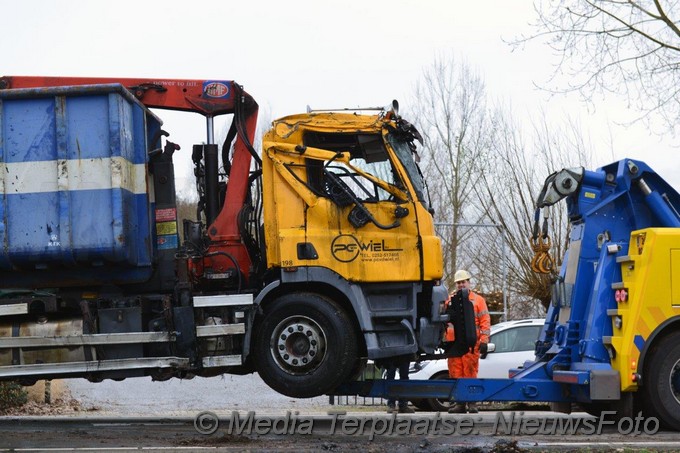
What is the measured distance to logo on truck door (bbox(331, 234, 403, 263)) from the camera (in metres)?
9.09

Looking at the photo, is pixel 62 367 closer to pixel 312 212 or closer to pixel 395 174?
pixel 312 212

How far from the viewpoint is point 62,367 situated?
29.8ft

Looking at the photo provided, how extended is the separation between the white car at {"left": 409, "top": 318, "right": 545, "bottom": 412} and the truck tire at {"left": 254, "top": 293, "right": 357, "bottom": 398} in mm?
4885

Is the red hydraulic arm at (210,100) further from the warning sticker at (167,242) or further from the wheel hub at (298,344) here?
the wheel hub at (298,344)

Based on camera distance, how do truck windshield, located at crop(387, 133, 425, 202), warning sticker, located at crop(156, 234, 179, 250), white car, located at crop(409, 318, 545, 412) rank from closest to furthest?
truck windshield, located at crop(387, 133, 425, 202) < warning sticker, located at crop(156, 234, 179, 250) < white car, located at crop(409, 318, 545, 412)

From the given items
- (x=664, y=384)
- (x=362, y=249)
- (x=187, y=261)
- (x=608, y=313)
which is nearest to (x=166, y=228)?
(x=187, y=261)

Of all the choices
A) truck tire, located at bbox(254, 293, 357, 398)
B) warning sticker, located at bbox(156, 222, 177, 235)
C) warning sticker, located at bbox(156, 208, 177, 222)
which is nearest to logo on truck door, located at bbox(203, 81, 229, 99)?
warning sticker, located at bbox(156, 208, 177, 222)

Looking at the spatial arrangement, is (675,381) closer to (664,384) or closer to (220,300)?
(664,384)

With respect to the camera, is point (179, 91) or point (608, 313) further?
point (179, 91)

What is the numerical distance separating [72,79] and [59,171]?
53.3 inches

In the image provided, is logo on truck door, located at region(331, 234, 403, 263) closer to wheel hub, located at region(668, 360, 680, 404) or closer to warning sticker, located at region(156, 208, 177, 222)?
warning sticker, located at region(156, 208, 177, 222)

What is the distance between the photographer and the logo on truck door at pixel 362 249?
909cm

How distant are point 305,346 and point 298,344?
78 mm

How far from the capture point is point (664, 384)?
893 cm
